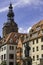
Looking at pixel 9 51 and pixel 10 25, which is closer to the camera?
pixel 9 51

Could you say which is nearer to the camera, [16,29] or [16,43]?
[16,43]

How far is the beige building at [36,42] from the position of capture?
100500mm

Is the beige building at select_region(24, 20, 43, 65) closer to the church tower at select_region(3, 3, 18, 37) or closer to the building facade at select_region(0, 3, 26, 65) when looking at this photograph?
the building facade at select_region(0, 3, 26, 65)

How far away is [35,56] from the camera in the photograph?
104m

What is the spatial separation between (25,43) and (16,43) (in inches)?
658

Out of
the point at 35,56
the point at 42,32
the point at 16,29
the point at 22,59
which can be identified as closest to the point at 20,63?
the point at 22,59

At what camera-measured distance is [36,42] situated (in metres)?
104

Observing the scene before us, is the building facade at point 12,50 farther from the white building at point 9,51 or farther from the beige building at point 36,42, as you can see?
the beige building at point 36,42

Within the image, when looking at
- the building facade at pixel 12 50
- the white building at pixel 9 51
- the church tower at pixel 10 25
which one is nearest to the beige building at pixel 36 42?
the building facade at pixel 12 50

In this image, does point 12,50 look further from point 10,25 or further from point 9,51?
point 10,25

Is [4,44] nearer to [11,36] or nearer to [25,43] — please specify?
[11,36]

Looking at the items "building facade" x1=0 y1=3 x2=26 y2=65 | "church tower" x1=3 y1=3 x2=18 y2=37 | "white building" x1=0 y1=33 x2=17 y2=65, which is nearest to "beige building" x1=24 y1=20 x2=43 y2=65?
"building facade" x1=0 y1=3 x2=26 y2=65

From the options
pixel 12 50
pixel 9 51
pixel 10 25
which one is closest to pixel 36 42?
pixel 9 51

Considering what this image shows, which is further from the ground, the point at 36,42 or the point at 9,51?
the point at 9,51
